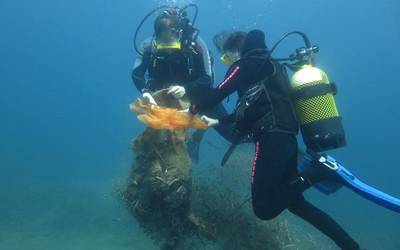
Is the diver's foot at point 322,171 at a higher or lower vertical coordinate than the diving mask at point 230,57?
lower

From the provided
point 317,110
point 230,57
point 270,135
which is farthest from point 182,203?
point 317,110

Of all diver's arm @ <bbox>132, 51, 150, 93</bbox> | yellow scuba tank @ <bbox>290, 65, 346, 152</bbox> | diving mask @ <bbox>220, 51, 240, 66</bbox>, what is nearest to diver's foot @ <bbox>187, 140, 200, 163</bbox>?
diver's arm @ <bbox>132, 51, 150, 93</bbox>

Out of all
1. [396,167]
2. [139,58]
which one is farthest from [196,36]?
[396,167]

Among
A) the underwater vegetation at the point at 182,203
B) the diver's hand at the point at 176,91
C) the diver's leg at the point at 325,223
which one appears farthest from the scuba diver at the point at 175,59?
the diver's leg at the point at 325,223

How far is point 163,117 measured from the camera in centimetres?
569

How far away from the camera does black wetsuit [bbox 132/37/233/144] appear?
23.8ft

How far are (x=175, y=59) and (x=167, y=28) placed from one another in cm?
63

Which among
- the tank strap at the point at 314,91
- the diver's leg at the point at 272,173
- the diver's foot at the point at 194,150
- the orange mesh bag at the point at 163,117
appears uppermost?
the orange mesh bag at the point at 163,117

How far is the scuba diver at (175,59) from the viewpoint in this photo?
6902 mm

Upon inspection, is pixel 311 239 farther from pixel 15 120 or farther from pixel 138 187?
pixel 15 120

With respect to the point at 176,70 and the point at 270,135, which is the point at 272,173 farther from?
Result: the point at 176,70

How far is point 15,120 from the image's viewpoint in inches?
2884

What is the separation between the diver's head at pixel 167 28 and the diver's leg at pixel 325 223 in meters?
3.13

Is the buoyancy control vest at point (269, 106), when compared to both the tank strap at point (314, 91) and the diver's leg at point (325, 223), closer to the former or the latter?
the tank strap at point (314, 91)
